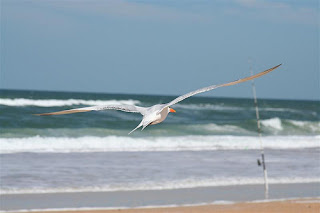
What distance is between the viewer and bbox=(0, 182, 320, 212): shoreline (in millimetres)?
8453

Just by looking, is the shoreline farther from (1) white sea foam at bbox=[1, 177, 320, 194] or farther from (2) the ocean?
(2) the ocean

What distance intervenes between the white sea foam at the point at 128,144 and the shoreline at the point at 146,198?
18.7 ft

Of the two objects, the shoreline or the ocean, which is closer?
the shoreline

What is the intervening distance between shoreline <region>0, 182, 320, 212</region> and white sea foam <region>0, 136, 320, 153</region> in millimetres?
5691

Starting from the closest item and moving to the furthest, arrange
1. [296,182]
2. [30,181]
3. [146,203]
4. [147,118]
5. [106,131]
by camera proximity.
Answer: [147,118] → [146,203] → [30,181] → [296,182] → [106,131]

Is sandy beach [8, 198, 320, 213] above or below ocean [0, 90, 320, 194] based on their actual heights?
below

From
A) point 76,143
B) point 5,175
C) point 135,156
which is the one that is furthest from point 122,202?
point 76,143

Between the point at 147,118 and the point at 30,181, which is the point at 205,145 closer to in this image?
the point at 30,181

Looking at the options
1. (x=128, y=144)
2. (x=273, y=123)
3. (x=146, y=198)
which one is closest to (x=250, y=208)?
(x=146, y=198)

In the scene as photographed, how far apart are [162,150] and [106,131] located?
5475 millimetres

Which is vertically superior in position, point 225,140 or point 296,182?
point 225,140

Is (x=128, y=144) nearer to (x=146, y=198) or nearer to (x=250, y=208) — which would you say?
(x=146, y=198)

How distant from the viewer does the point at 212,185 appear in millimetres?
10312

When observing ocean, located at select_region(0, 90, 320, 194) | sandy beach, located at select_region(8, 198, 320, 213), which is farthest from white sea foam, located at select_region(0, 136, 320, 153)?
sandy beach, located at select_region(8, 198, 320, 213)
